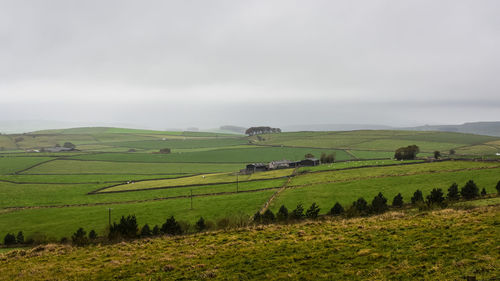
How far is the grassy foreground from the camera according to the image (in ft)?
57.4

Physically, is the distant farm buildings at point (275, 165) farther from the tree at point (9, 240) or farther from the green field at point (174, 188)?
the tree at point (9, 240)

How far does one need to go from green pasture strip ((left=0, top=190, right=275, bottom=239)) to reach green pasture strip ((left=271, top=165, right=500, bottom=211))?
575 centimetres

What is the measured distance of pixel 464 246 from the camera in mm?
19266

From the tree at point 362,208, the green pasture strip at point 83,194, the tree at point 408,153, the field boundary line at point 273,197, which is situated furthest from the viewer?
the tree at point 408,153

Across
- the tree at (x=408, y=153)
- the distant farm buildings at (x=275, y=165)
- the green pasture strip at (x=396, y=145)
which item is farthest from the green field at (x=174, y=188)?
the green pasture strip at (x=396, y=145)

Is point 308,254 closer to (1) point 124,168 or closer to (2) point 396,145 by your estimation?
(1) point 124,168

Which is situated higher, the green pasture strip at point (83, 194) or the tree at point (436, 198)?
the tree at point (436, 198)

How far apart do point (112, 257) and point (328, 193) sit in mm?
34873

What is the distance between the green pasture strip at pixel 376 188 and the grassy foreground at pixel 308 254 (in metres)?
14.2

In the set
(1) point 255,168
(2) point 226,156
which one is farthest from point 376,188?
(2) point 226,156

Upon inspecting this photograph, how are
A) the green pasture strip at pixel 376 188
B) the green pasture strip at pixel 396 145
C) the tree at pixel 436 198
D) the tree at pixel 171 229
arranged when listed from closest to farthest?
the tree at pixel 171 229 → the tree at pixel 436 198 → the green pasture strip at pixel 376 188 → the green pasture strip at pixel 396 145

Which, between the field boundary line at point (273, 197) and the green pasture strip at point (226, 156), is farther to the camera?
the green pasture strip at point (226, 156)

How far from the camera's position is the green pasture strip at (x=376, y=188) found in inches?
1772

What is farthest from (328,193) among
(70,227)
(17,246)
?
(17,246)
